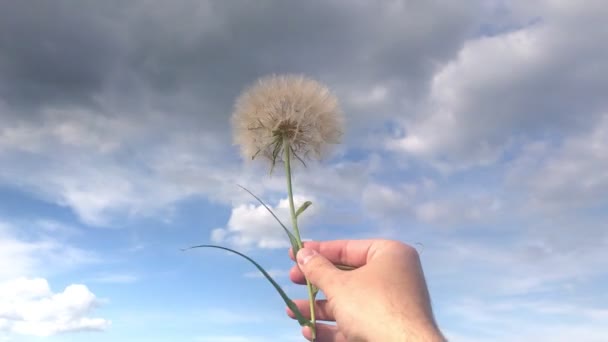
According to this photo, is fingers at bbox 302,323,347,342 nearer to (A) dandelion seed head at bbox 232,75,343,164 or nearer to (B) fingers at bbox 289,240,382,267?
(B) fingers at bbox 289,240,382,267

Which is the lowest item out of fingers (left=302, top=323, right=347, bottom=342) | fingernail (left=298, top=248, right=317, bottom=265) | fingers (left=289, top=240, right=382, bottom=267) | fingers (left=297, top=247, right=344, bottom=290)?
fingers (left=302, top=323, right=347, bottom=342)

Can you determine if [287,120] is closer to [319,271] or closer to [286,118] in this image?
[286,118]

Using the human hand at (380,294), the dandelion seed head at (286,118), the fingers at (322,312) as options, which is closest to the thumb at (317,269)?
the human hand at (380,294)

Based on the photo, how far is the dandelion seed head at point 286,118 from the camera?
160 inches

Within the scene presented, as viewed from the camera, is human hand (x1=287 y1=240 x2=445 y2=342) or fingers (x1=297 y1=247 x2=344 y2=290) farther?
fingers (x1=297 y1=247 x2=344 y2=290)

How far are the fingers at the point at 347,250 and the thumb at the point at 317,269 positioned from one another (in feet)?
0.95

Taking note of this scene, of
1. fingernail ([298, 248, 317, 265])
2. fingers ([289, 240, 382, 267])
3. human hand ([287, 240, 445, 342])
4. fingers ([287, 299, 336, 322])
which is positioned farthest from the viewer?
fingers ([289, 240, 382, 267])

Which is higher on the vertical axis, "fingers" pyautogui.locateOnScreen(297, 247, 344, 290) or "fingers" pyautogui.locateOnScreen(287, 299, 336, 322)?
"fingers" pyautogui.locateOnScreen(297, 247, 344, 290)

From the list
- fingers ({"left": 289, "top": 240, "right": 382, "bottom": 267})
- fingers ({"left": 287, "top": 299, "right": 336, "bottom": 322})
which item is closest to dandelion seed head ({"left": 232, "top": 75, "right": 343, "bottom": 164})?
fingers ({"left": 289, "top": 240, "right": 382, "bottom": 267})

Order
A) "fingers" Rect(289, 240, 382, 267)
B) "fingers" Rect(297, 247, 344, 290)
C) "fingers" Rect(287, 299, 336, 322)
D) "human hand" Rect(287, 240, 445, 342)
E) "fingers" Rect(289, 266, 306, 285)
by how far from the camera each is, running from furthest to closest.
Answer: "fingers" Rect(289, 266, 306, 285)
"fingers" Rect(289, 240, 382, 267)
"fingers" Rect(287, 299, 336, 322)
"fingers" Rect(297, 247, 344, 290)
"human hand" Rect(287, 240, 445, 342)

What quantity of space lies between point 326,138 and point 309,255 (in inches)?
44.8

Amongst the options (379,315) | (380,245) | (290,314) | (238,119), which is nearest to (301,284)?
(290,314)

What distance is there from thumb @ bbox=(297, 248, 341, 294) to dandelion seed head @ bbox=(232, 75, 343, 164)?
99 cm

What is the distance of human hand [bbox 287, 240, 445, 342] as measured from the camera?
10.3 feet
